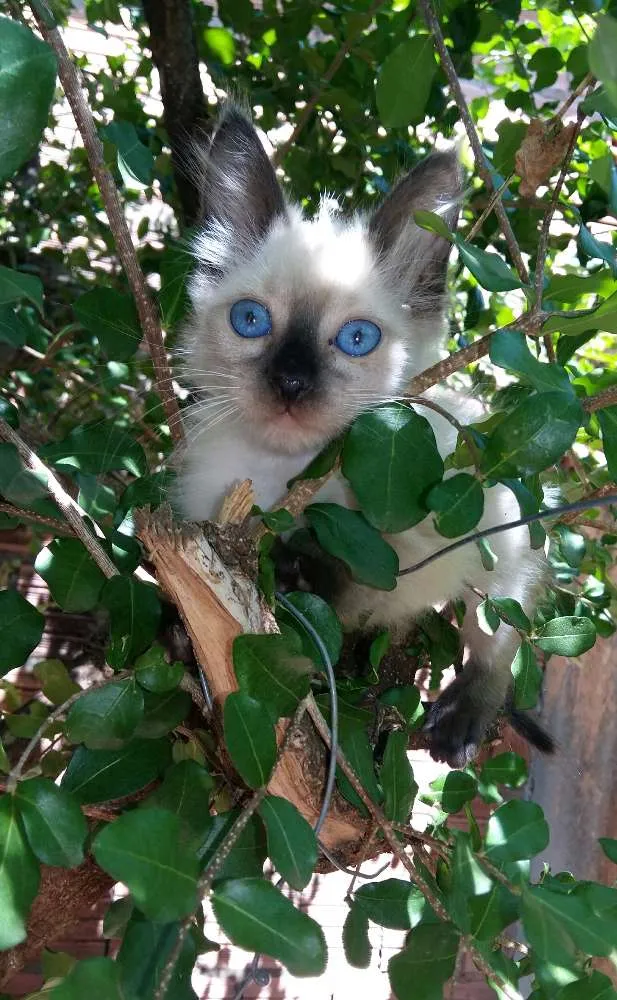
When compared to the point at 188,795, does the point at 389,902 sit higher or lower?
lower

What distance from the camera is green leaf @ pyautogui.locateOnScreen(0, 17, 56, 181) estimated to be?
0.54 meters

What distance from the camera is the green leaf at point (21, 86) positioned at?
538 mm

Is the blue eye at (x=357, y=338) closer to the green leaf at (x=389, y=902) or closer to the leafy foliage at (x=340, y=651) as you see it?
the leafy foliage at (x=340, y=651)

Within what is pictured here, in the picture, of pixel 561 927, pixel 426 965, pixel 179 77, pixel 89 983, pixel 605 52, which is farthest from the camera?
pixel 179 77

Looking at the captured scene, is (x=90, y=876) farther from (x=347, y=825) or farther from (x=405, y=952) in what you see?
(x=405, y=952)

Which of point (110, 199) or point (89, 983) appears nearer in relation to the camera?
point (89, 983)

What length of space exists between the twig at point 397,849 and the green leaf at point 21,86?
0.58 m

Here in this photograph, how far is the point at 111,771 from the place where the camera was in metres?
0.96

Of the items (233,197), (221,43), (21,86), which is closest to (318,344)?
(233,197)

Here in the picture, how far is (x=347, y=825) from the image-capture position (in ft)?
3.77

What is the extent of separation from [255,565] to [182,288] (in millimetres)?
517

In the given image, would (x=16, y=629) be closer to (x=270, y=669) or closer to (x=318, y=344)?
(x=270, y=669)

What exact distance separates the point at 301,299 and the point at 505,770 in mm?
→ 712

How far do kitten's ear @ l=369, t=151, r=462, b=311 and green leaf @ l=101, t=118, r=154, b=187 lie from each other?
1.27 ft
